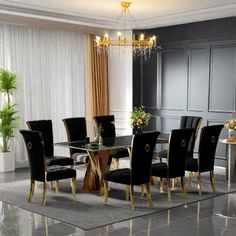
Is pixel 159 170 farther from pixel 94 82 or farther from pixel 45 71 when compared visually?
pixel 94 82

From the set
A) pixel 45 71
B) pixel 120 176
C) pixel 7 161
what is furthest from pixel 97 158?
pixel 45 71

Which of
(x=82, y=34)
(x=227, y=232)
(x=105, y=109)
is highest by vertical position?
(x=82, y=34)

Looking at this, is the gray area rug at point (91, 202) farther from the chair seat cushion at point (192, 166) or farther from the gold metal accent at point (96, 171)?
the chair seat cushion at point (192, 166)

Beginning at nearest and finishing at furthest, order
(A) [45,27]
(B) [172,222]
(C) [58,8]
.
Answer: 1. (B) [172,222]
2. (C) [58,8]
3. (A) [45,27]

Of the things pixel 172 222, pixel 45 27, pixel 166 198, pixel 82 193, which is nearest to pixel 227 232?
pixel 172 222

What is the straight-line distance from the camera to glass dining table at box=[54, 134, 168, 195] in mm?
5659

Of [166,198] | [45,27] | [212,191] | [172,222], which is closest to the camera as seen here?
[172,222]

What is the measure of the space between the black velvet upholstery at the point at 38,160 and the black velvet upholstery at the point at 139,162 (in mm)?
678

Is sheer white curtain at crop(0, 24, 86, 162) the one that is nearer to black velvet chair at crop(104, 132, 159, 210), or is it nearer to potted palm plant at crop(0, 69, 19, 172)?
potted palm plant at crop(0, 69, 19, 172)

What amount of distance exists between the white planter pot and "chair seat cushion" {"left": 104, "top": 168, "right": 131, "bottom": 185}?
2.91 m

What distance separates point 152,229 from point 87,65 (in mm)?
5279

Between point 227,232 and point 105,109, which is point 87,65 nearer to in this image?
point 105,109

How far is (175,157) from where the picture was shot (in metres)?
5.57

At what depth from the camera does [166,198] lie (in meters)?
5.74
